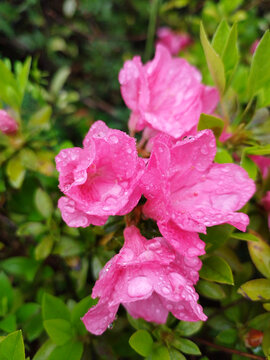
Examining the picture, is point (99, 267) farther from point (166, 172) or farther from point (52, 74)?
point (52, 74)

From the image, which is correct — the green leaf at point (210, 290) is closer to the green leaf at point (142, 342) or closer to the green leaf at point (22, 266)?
the green leaf at point (142, 342)

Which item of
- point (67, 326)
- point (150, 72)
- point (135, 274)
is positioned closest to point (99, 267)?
point (67, 326)

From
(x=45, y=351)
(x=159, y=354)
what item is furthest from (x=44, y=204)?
(x=159, y=354)

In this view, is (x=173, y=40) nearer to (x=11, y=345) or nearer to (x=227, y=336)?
(x=227, y=336)

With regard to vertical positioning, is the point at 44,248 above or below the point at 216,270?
below

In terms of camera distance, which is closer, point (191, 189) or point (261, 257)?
point (191, 189)

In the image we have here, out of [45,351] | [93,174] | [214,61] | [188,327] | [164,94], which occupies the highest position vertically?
[214,61]
